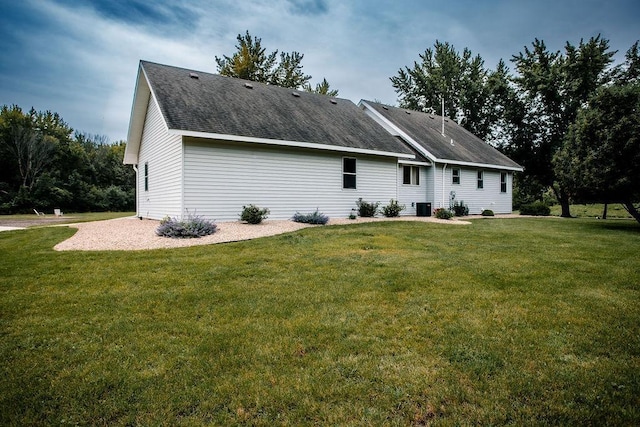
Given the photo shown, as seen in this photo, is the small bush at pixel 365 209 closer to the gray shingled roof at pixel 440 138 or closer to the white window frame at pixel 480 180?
the gray shingled roof at pixel 440 138

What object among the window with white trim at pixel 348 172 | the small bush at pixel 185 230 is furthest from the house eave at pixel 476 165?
the small bush at pixel 185 230

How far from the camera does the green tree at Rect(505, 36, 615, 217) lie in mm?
21562

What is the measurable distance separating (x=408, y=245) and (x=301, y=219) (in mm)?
5148

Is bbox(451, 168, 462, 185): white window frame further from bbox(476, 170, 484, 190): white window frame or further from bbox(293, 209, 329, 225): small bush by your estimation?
bbox(293, 209, 329, 225): small bush

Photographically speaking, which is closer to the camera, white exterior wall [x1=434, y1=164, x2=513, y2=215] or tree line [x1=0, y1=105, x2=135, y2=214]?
white exterior wall [x1=434, y1=164, x2=513, y2=215]

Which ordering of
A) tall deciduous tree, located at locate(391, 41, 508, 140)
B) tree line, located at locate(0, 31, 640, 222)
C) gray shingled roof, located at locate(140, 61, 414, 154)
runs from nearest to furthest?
tree line, located at locate(0, 31, 640, 222)
gray shingled roof, located at locate(140, 61, 414, 154)
tall deciduous tree, located at locate(391, 41, 508, 140)

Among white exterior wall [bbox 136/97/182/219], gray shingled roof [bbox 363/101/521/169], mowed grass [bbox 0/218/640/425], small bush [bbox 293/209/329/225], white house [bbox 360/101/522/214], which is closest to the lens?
mowed grass [bbox 0/218/640/425]

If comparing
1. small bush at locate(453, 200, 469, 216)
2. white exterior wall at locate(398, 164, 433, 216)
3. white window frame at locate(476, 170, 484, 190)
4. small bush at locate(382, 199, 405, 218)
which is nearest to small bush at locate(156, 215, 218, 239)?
small bush at locate(382, 199, 405, 218)

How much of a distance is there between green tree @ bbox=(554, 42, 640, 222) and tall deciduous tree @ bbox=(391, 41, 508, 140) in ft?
51.8

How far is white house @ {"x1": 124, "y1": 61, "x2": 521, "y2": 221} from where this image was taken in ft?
37.5

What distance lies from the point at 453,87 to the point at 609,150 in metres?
23.2

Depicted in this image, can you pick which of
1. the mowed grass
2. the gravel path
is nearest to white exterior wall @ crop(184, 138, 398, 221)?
the gravel path

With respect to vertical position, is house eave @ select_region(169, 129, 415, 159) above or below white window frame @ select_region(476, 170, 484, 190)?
above

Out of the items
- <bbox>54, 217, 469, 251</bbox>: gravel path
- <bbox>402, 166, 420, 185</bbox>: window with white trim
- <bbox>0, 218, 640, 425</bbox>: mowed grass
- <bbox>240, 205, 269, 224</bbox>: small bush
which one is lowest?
<bbox>0, 218, 640, 425</bbox>: mowed grass
